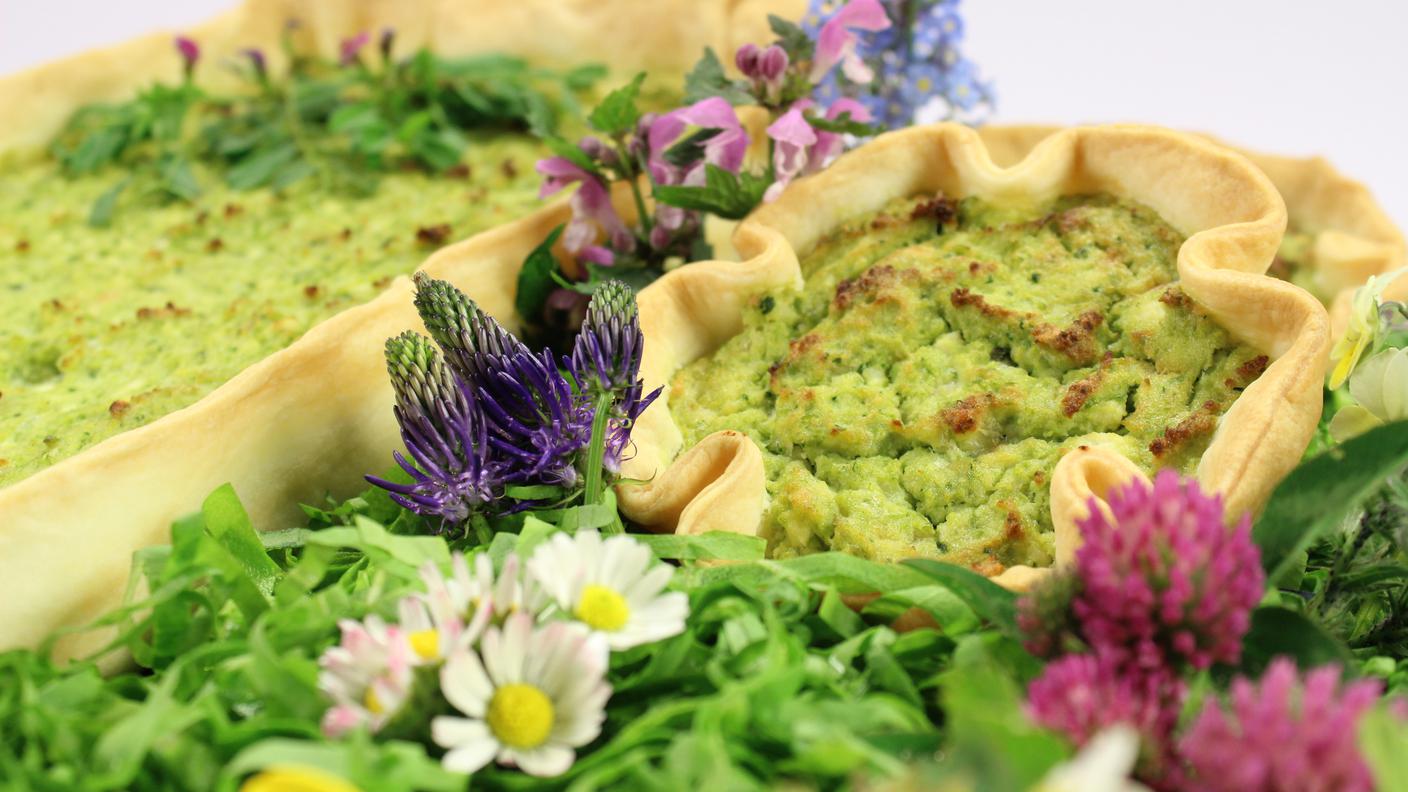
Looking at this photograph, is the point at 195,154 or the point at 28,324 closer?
the point at 28,324

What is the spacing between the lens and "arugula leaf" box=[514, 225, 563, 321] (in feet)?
8.02

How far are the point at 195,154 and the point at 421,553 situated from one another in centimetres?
192

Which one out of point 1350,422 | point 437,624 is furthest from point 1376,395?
point 437,624

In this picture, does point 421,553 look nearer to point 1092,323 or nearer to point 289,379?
point 289,379

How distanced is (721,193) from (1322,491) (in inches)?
47.4

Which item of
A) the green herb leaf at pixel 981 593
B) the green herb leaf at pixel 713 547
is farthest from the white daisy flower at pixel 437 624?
the green herb leaf at pixel 981 593

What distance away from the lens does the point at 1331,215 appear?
279 centimetres

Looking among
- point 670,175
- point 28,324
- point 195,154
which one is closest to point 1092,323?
point 670,175

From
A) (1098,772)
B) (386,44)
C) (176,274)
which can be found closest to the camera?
(1098,772)

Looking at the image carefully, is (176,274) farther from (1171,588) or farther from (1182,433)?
(1171,588)

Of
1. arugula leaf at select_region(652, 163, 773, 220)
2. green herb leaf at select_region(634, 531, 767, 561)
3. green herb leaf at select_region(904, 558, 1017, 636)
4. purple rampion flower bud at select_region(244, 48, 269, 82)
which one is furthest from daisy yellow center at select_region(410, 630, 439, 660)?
purple rampion flower bud at select_region(244, 48, 269, 82)

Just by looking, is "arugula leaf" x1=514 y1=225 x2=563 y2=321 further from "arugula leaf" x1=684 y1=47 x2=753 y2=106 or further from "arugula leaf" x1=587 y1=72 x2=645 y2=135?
"arugula leaf" x1=684 y1=47 x2=753 y2=106

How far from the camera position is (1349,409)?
1.78 metres

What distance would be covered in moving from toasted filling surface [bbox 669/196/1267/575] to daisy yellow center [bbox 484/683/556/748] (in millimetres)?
581
